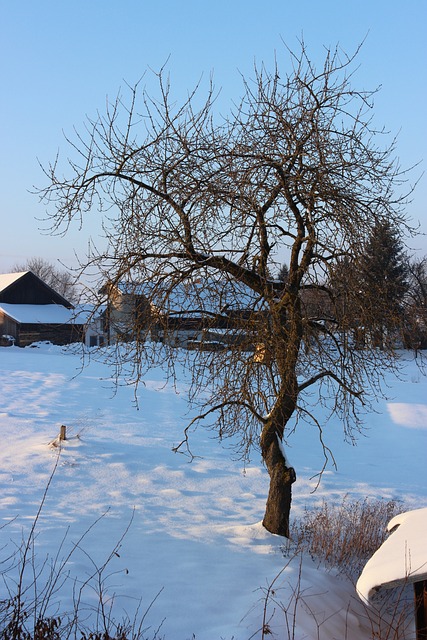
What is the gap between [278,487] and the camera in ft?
29.4

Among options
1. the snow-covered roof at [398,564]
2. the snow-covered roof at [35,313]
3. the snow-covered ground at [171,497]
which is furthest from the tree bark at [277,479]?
the snow-covered roof at [35,313]

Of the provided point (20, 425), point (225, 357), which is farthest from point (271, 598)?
point (20, 425)

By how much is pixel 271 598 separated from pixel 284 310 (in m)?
3.56

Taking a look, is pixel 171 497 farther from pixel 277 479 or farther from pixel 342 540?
pixel 277 479

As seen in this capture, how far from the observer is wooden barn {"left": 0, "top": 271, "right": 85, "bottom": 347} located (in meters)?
38.5

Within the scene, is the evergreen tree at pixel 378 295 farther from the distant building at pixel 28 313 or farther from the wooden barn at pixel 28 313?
the wooden barn at pixel 28 313

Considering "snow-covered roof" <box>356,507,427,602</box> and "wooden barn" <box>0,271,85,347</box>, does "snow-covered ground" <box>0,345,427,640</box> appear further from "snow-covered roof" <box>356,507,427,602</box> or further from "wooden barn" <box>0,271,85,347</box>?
"wooden barn" <box>0,271,85,347</box>

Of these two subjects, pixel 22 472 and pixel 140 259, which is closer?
pixel 140 259

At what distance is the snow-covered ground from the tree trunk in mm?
262

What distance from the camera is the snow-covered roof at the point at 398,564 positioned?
4219mm

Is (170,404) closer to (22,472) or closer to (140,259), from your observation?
(22,472)

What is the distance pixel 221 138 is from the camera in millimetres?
8047

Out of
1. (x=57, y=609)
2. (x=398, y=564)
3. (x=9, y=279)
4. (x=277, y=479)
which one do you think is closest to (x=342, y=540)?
(x=277, y=479)

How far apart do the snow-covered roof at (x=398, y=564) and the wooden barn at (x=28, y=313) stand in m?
33.3
